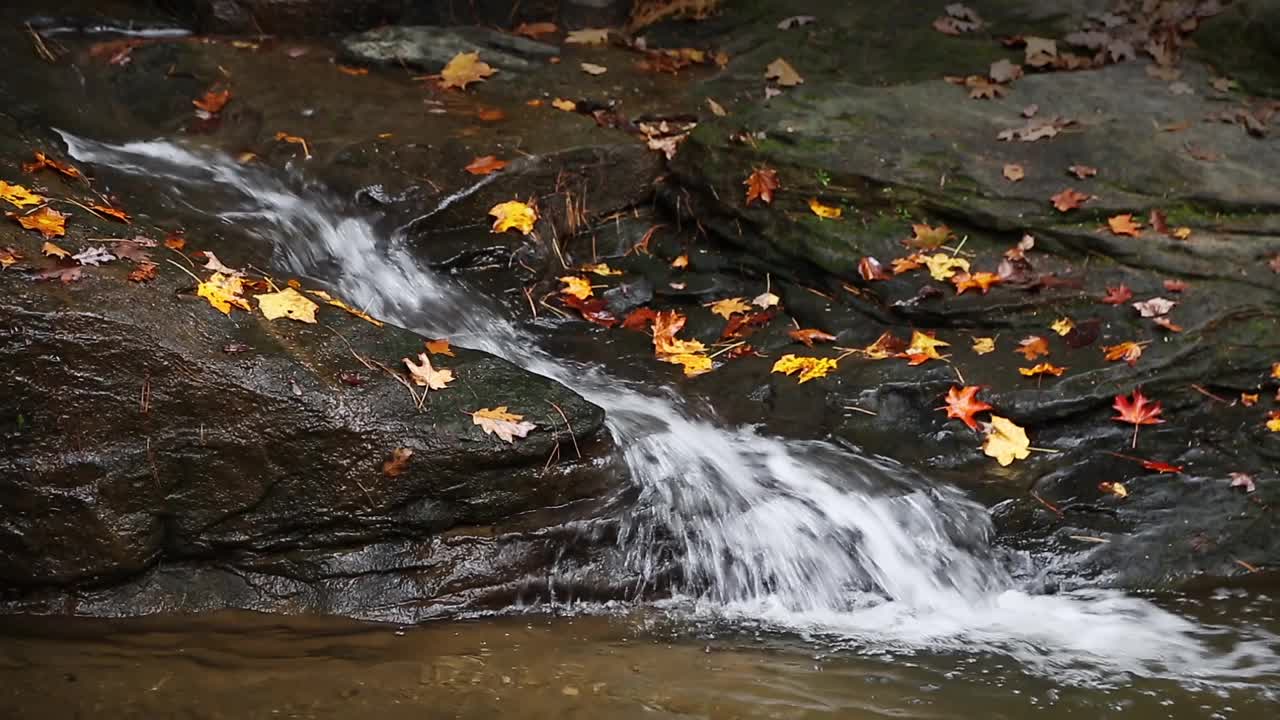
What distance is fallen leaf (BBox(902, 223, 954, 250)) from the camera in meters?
5.38

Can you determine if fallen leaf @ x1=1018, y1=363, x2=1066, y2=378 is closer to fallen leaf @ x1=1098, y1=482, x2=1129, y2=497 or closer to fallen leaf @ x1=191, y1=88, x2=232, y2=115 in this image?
fallen leaf @ x1=1098, y1=482, x2=1129, y2=497

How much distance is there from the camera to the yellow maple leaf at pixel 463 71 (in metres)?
7.14

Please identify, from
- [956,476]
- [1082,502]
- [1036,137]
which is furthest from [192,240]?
[1036,137]

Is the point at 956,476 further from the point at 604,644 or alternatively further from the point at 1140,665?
the point at 604,644

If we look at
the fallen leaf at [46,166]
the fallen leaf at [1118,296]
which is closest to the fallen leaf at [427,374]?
the fallen leaf at [46,166]

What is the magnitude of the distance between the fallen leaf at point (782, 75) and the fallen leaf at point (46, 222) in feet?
16.6

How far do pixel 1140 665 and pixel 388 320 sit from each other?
11.9 feet

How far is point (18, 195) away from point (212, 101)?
2487mm

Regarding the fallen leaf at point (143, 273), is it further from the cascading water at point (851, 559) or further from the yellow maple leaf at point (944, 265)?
the yellow maple leaf at point (944, 265)

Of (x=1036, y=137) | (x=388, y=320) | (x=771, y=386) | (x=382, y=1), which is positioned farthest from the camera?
(x=382, y=1)

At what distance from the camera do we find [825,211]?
18.3 ft

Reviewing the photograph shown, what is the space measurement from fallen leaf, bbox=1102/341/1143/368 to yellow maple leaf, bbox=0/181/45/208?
14.7 ft

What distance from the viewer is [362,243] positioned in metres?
5.59

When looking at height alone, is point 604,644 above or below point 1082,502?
below
